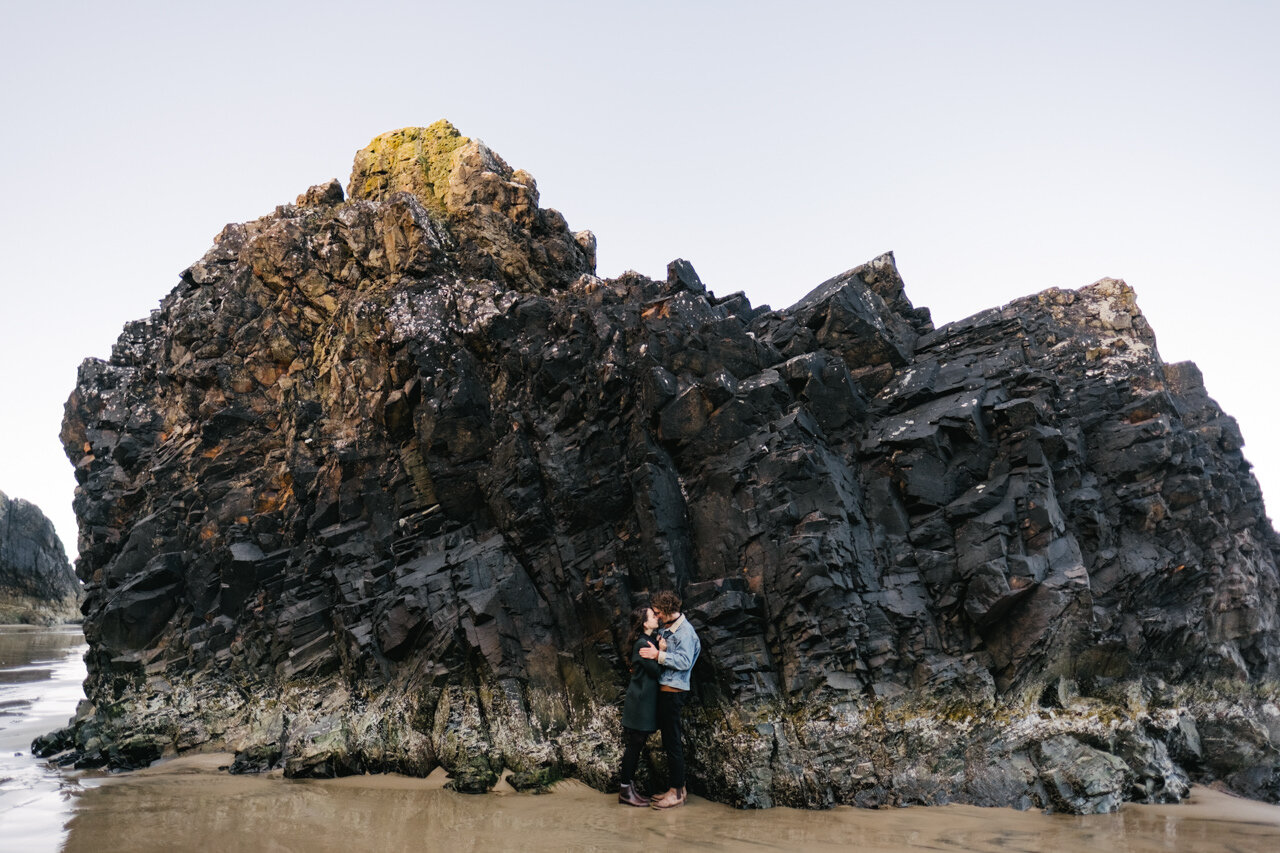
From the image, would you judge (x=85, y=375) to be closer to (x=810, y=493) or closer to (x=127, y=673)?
(x=127, y=673)

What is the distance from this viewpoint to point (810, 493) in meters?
10.6

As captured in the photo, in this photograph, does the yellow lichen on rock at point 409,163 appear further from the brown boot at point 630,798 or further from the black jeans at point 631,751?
the brown boot at point 630,798

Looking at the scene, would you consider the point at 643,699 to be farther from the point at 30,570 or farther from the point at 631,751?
the point at 30,570

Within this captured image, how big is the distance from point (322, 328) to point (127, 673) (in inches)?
284

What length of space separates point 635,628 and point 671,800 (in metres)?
2.16

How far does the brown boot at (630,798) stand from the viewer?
936cm

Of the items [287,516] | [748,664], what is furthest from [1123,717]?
[287,516]

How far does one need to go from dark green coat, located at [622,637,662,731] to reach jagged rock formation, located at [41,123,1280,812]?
2.79ft


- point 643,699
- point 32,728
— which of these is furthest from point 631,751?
point 32,728

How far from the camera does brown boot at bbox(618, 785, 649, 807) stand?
30.7ft

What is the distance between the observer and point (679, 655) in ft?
31.3

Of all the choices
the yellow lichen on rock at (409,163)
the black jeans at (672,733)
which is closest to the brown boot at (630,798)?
the black jeans at (672,733)

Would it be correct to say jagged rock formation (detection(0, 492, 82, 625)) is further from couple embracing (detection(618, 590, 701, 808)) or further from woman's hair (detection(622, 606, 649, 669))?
couple embracing (detection(618, 590, 701, 808))

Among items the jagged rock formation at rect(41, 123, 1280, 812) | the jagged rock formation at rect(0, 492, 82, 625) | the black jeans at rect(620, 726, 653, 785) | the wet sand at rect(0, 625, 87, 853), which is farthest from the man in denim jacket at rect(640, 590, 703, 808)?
the jagged rock formation at rect(0, 492, 82, 625)
